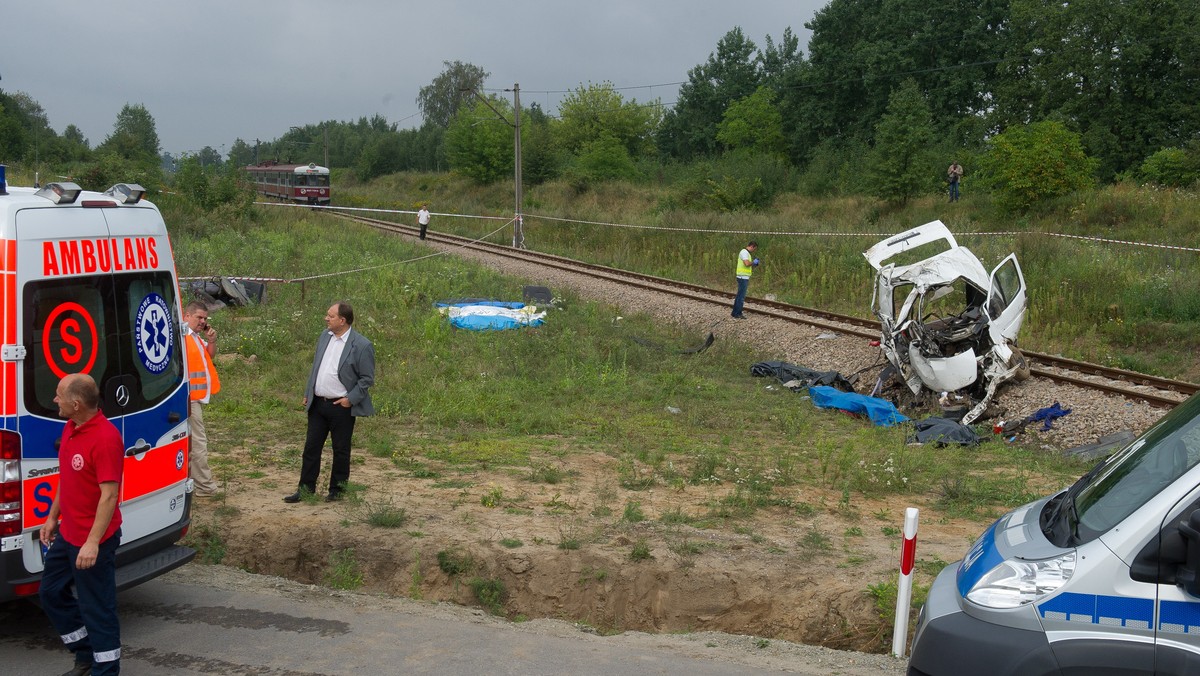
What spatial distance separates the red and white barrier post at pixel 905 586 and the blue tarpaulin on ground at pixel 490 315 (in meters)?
11.3

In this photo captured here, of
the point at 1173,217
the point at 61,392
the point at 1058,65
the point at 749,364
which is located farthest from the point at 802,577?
the point at 1058,65

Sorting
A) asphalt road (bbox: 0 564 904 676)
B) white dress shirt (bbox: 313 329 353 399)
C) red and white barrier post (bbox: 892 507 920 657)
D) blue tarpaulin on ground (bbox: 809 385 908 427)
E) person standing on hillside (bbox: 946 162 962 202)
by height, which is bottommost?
blue tarpaulin on ground (bbox: 809 385 908 427)

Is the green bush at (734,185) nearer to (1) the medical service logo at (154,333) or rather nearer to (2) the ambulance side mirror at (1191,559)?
(1) the medical service logo at (154,333)

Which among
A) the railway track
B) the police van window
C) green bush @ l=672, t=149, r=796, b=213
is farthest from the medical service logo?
green bush @ l=672, t=149, r=796, b=213

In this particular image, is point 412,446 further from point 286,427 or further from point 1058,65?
point 1058,65

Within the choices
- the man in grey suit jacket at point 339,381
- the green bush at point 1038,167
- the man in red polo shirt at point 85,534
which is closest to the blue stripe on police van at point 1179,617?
the man in red polo shirt at point 85,534

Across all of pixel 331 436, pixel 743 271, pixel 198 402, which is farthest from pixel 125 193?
pixel 743 271

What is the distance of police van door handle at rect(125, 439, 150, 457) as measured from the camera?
5.89 m

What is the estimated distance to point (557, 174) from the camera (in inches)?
2355

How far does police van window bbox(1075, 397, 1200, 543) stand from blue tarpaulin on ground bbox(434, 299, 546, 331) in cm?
1267

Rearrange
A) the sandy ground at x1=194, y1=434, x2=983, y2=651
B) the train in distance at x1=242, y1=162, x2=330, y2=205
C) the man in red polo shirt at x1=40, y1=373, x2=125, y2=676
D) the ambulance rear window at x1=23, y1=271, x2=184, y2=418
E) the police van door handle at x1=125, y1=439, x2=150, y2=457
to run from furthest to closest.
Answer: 1. the train in distance at x1=242, y1=162, x2=330, y2=205
2. the sandy ground at x1=194, y1=434, x2=983, y2=651
3. the police van door handle at x1=125, y1=439, x2=150, y2=457
4. the ambulance rear window at x1=23, y1=271, x2=184, y2=418
5. the man in red polo shirt at x1=40, y1=373, x2=125, y2=676

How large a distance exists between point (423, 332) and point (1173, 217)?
22355mm

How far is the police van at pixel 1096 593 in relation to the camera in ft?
11.7

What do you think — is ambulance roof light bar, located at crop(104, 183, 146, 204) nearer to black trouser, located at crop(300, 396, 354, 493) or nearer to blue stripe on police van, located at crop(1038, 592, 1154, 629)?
black trouser, located at crop(300, 396, 354, 493)
